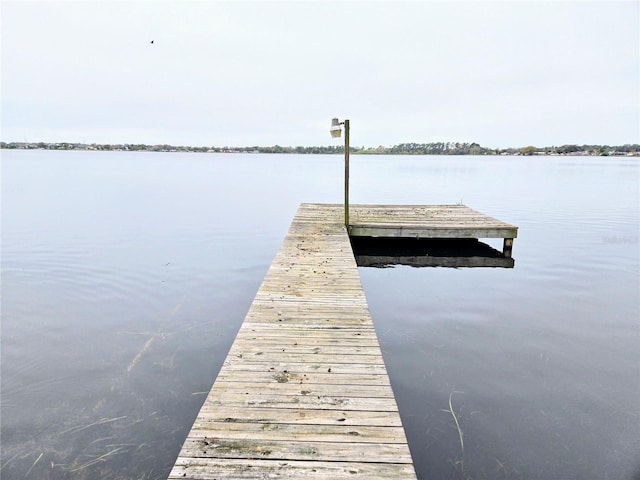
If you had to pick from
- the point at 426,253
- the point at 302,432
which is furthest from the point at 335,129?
the point at 302,432

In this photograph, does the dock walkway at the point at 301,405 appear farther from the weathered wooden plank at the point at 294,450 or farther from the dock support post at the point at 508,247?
the dock support post at the point at 508,247

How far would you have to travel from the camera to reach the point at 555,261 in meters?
10.5

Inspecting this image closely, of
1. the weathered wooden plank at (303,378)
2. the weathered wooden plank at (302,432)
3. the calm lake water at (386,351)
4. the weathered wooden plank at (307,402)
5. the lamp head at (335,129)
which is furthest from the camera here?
the lamp head at (335,129)

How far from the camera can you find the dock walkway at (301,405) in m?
2.14

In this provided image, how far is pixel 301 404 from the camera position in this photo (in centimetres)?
271

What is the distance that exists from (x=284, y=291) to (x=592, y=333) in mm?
5214

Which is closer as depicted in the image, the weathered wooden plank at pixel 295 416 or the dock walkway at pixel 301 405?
the dock walkway at pixel 301 405

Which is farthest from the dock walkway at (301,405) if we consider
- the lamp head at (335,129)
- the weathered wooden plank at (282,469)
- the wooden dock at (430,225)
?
the lamp head at (335,129)

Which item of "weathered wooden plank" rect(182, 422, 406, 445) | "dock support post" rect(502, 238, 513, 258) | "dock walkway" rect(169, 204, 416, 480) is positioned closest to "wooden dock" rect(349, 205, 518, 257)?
"dock support post" rect(502, 238, 513, 258)

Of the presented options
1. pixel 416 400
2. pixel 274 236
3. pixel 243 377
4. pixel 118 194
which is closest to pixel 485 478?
pixel 416 400

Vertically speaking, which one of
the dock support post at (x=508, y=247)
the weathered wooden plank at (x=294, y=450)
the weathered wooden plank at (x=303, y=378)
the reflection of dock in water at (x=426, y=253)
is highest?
the weathered wooden plank at (x=294, y=450)

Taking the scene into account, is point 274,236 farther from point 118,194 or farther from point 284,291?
point 118,194

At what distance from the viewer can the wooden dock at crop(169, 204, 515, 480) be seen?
214 centimetres

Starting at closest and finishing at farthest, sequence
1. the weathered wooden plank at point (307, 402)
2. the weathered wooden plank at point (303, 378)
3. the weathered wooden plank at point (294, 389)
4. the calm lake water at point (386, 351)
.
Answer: the weathered wooden plank at point (307, 402) < the weathered wooden plank at point (294, 389) < the weathered wooden plank at point (303, 378) < the calm lake water at point (386, 351)
